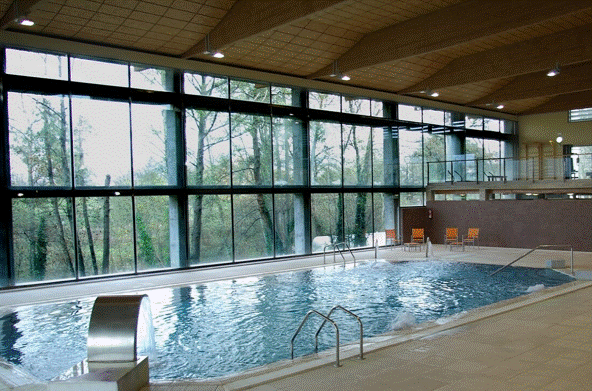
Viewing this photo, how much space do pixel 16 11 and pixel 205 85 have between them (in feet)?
17.6

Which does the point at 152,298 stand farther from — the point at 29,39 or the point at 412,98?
the point at 412,98

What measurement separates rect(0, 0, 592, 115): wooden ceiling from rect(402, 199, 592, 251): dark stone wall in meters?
4.60

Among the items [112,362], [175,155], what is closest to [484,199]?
[175,155]

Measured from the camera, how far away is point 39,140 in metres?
11.8

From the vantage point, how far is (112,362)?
16.1 ft

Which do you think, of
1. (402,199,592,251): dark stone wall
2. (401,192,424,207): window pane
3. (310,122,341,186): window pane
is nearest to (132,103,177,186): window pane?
(310,122,341,186): window pane

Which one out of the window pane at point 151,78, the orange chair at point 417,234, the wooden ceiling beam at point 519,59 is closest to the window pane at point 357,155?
the orange chair at point 417,234

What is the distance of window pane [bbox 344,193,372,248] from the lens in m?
18.1

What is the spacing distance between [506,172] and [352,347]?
50.5ft

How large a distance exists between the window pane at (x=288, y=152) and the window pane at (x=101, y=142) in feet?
15.5

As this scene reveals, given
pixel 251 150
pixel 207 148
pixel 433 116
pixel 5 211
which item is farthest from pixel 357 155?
pixel 5 211

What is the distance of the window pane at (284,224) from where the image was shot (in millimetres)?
16125

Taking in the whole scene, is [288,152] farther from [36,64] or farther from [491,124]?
[491,124]

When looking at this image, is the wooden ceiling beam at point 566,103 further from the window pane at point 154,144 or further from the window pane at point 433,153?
the window pane at point 154,144
